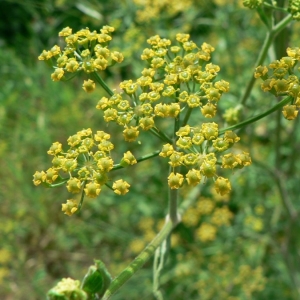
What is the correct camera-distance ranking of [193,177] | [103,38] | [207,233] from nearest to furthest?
[193,177] < [103,38] < [207,233]

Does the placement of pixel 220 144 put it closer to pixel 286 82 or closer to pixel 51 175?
pixel 286 82

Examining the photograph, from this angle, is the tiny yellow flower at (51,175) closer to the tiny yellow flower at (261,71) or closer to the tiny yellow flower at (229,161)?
the tiny yellow flower at (229,161)

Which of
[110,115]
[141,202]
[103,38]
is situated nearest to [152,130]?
[110,115]

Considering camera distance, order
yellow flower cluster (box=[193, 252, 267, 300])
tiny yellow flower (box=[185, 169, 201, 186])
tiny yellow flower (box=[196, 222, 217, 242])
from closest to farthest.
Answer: tiny yellow flower (box=[185, 169, 201, 186]) → yellow flower cluster (box=[193, 252, 267, 300]) → tiny yellow flower (box=[196, 222, 217, 242])

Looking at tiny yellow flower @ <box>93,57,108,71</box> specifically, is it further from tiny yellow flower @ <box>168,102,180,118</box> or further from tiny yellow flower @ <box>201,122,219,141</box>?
tiny yellow flower @ <box>201,122,219,141</box>

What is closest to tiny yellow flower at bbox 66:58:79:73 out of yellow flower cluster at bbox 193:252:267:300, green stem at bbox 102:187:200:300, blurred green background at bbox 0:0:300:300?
green stem at bbox 102:187:200:300

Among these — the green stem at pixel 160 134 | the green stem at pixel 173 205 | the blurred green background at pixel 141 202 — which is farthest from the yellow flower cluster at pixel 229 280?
the green stem at pixel 160 134

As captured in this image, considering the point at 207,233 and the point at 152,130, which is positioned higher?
the point at 152,130
